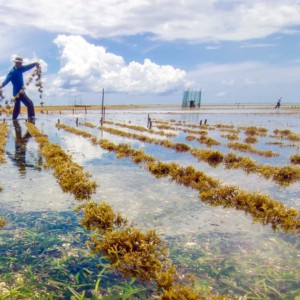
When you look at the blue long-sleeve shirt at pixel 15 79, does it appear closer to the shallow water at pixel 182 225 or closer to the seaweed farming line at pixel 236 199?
the shallow water at pixel 182 225

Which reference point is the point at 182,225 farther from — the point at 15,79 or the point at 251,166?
the point at 15,79

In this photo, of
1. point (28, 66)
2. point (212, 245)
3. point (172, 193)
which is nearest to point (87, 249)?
point (212, 245)

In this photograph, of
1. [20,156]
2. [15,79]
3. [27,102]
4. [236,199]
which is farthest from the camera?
[27,102]

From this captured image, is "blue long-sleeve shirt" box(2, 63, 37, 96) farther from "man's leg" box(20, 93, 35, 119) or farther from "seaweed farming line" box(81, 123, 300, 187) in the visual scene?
"seaweed farming line" box(81, 123, 300, 187)

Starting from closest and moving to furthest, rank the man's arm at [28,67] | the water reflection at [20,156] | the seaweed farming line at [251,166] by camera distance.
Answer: the seaweed farming line at [251,166]
the water reflection at [20,156]
the man's arm at [28,67]

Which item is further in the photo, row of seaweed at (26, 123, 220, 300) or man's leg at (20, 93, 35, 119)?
man's leg at (20, 93, 35, 119)

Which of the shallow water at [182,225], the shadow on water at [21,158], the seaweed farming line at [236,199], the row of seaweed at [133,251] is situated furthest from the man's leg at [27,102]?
the row of seaweed at [133,251]

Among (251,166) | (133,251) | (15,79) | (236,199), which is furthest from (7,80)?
(133,251)

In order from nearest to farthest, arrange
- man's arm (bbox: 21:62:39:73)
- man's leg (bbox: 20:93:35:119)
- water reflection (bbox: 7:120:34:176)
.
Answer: water reflection (bbox: 7:120:34:176)
man's leg (bbox: 20:93:35:119)
man's arm (bbox: 21:62:39:73)

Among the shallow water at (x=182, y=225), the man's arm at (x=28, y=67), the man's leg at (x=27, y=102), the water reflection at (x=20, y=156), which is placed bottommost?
the water reflection at (x=20, y=156)

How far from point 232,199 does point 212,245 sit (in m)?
3.83

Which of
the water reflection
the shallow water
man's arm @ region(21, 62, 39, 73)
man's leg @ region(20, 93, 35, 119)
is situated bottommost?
the water reflection

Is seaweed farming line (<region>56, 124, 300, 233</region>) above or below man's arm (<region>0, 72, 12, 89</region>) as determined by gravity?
below

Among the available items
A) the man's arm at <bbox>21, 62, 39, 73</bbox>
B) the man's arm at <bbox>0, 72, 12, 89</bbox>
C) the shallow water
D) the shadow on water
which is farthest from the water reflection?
the man's arm at <bbox>21, 62, 39, 73</bbox>
